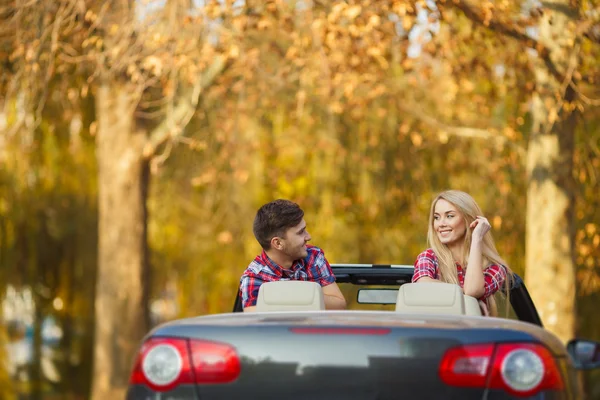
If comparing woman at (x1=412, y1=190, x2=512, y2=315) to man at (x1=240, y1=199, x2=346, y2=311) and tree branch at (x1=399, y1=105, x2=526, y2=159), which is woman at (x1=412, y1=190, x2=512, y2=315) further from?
tree branch at (x1=399, y1=105, x2=526, y2=159)

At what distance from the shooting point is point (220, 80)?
666 inches

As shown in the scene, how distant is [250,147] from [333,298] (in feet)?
45.8

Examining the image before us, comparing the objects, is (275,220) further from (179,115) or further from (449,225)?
(179,115)

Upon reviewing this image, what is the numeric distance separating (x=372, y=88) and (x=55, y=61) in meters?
4.28

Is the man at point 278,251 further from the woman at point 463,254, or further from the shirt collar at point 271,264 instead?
the woman at point 463,254

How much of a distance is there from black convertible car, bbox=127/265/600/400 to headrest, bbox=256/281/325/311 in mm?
438

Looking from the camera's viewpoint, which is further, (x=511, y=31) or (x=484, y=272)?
(x=511, y=31)

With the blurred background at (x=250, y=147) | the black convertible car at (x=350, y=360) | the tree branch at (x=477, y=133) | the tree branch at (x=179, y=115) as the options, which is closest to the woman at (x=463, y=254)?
the black convertible car at (x=350, y=360)

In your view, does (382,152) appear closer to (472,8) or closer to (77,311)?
(77,311)

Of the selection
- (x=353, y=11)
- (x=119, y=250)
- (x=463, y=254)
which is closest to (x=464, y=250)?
(x=463, y=254)

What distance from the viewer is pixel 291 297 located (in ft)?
15.8

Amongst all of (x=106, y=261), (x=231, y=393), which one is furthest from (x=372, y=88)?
(x=231, y=393)

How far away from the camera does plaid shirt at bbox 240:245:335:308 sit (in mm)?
5738

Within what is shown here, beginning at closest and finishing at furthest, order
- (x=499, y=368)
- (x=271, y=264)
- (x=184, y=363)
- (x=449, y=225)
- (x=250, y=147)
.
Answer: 1. (x=499, y=368)
2. (x=184, y=363)
3. (x=271, y=264)
4. (x=449, y=225)
5. (x=250, y=147)
